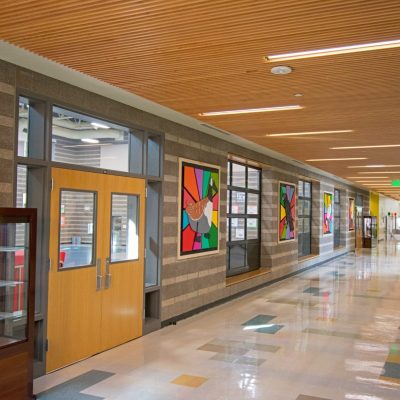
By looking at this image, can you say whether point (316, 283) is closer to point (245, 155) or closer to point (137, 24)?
point (245, 155)

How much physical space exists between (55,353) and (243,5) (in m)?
3.75

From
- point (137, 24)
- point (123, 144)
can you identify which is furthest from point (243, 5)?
point (123, 144)

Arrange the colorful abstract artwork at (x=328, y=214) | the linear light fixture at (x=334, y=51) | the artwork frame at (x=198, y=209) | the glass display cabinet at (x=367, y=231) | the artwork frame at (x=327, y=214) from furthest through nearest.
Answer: the glass display cabinet at (x=367, y=231) < the colorful abstract artwork at (x=328, y=214) < the artwork frame at (x=327, y=214) < the artwork frame at (x=198, y=209) < the linear light fixture at (x=334, y=51)

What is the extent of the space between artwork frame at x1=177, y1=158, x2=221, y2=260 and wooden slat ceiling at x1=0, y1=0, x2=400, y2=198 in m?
1.60

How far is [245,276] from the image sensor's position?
380 inches

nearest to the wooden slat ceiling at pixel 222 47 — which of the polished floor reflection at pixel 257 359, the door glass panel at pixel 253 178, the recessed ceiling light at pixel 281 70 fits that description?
the recessed ceiling light at pixel 281 70

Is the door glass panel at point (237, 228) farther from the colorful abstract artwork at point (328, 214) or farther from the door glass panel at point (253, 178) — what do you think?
the colorful abstract artwork at point (328, 214)

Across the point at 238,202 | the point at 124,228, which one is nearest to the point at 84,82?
the point at 124,228

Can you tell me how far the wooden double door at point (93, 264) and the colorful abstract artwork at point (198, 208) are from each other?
1031 mm

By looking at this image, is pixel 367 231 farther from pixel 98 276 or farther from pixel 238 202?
pixel 98 276

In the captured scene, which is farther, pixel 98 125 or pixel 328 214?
pixel 328 214

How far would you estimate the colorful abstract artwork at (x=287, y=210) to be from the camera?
11.4 metres

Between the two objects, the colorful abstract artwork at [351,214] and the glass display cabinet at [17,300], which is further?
the colorful abstract artwork at [351,214]

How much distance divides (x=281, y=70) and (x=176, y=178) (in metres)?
3.14
